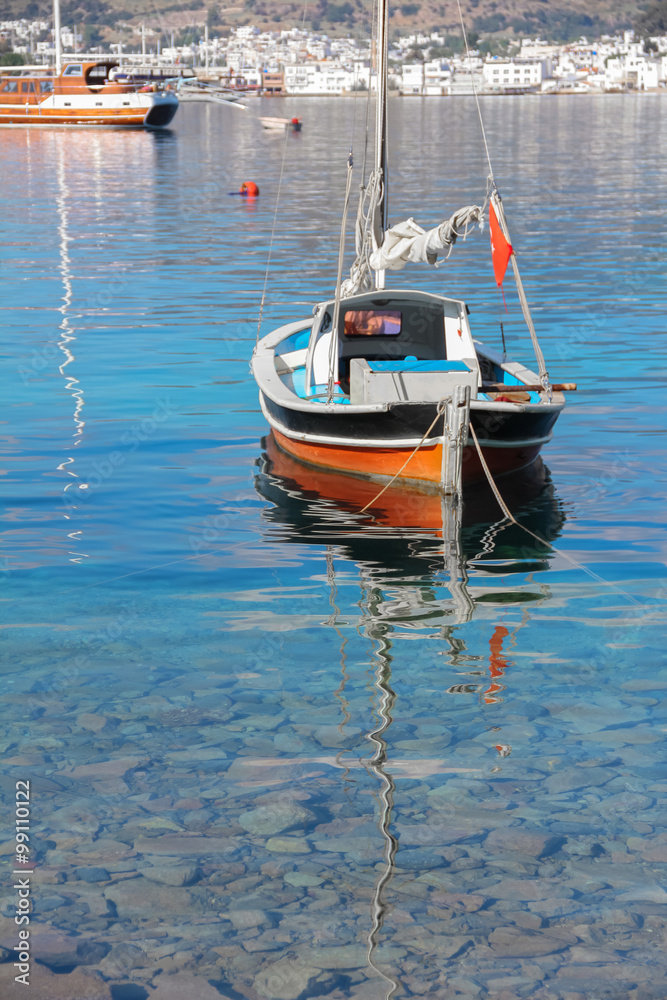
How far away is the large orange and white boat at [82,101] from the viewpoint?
106 meters

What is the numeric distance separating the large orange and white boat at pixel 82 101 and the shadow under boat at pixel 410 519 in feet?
322

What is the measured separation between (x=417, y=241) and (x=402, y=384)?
3074 millimetres

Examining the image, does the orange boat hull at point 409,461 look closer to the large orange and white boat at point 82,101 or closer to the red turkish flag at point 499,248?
the red turkish flag at point 499,248

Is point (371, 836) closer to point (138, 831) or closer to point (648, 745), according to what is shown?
point (138, 831)

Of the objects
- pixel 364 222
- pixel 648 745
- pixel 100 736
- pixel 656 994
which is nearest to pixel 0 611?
pixel 100 736

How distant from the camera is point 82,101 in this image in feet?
348

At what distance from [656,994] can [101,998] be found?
2.96 m

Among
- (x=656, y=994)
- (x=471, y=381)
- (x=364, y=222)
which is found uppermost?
(x=364, y=222)

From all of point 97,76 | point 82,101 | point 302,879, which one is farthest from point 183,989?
point 97,76

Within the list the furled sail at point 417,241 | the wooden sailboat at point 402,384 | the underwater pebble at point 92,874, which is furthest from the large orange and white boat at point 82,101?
the underwater pebble at point 92,874

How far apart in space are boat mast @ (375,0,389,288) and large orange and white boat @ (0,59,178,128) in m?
92.6

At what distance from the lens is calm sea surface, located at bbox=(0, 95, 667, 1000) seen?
654cm

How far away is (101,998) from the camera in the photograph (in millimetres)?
6090

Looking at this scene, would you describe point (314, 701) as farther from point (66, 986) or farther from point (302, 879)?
point (66, 986)
